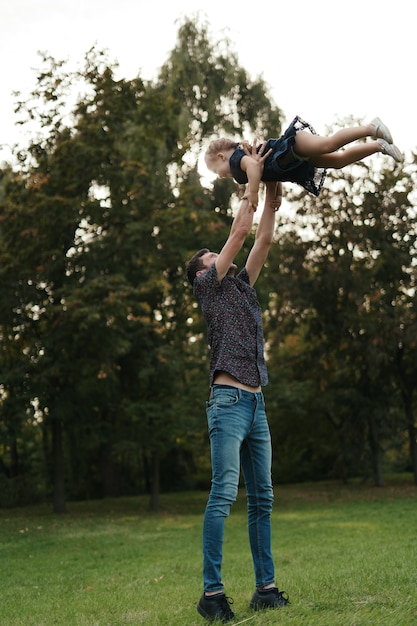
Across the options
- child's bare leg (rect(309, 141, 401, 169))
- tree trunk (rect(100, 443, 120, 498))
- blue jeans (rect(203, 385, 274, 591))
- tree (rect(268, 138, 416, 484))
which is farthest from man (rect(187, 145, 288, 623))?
tree trunk (rect(100, 443, 120, 498))

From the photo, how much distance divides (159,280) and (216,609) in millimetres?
13681

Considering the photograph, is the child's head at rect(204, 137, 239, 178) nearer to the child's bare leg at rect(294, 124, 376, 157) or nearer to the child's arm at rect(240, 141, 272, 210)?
the child's arm at rect(240, 141, 272, 210)

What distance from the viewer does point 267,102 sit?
22391mm

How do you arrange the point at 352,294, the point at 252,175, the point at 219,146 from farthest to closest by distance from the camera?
the point at 352,294 < the point at 219,146 < the point at 252,175

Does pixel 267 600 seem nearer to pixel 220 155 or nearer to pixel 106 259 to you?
pixel 220 155

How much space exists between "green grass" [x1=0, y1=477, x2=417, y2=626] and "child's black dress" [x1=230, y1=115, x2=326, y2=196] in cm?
253

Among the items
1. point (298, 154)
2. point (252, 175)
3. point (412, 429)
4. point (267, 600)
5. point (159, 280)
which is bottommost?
point (267, 600)

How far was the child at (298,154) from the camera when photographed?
4105 mm

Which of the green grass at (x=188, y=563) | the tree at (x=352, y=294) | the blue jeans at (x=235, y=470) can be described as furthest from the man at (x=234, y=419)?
the tree at (x=352, y=294)

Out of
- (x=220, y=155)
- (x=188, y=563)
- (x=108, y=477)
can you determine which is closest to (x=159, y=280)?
(x=188, y=563)

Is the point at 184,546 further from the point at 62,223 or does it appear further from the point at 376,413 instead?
the point at 376,413

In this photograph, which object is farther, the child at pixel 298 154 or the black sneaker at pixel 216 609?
the child at pixel 298 154

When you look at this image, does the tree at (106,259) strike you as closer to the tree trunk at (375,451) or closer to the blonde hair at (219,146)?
the tree trunk at (375,451)

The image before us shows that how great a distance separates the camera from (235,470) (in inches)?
159
